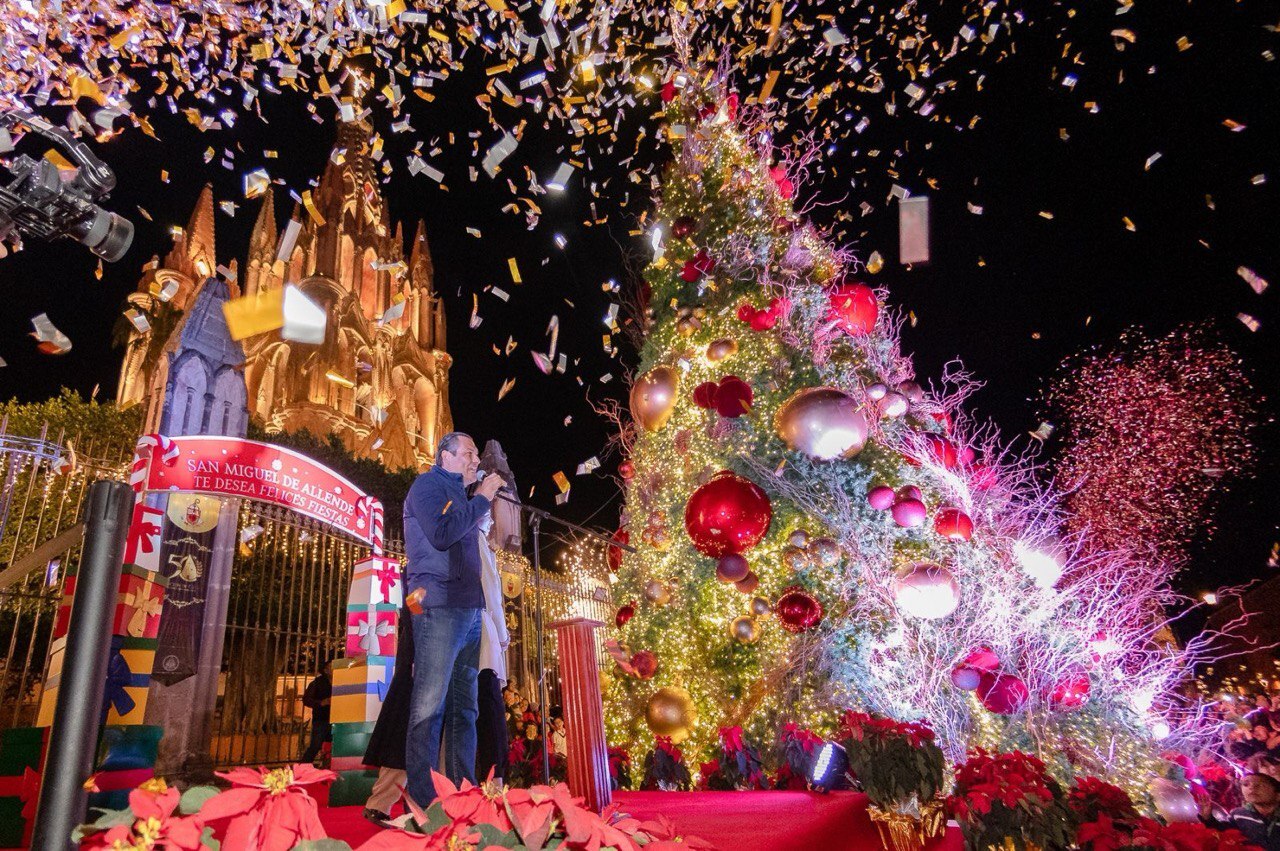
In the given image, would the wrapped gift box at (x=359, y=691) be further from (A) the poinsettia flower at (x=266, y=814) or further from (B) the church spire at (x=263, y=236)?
(B) the church spire at (x=263, y=236)

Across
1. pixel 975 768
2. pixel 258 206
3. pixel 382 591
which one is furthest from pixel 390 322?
pixel 975 768

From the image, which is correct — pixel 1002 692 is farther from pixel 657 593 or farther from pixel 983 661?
pixel 657 593

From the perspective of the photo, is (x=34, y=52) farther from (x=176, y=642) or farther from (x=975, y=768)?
(x=975, y=768)

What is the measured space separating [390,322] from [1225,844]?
45541 mm

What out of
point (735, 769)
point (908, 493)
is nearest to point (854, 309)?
point (908, 493)

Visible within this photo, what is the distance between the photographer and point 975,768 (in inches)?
137

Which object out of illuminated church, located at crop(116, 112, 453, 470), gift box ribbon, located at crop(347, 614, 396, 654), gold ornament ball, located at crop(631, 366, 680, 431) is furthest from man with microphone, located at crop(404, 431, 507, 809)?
illuminated church, located at crop(116, 112, 453, 470)

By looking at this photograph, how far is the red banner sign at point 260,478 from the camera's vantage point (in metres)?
6.78

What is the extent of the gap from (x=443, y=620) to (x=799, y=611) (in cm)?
387

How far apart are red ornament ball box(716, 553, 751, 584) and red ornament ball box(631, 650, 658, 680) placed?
1230mm

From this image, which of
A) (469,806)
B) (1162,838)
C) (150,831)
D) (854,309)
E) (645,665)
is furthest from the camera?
(854,309)

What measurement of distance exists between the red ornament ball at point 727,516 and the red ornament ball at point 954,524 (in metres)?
1.58

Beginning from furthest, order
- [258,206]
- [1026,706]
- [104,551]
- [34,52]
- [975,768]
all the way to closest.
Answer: [258,206]
[1026,706]
[34,52]
[975,768]
[104,551]

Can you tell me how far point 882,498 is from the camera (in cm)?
641
